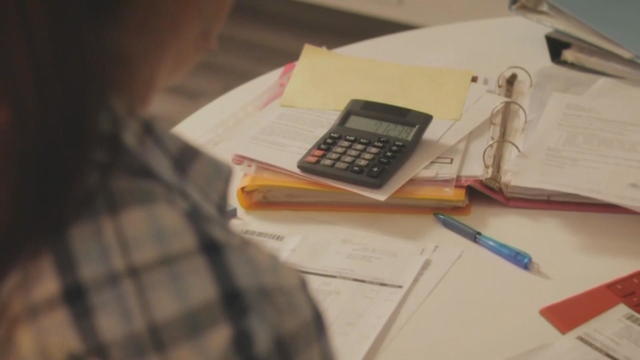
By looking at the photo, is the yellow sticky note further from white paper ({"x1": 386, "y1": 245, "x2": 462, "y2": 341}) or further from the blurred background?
the blurred background

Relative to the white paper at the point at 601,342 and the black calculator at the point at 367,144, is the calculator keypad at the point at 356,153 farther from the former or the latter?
the white paper at the point at 601,342

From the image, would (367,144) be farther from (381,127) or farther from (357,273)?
(357,273)

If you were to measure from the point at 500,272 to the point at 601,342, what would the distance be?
142 mm

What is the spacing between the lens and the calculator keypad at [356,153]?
3.21 ft

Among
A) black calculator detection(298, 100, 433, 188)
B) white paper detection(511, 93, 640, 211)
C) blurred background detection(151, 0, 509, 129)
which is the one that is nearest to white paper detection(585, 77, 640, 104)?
white paper detection(511, 93, 640, 211)

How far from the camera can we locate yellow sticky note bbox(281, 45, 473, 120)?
115cm

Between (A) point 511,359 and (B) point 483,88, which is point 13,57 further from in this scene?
(B) point 483,88

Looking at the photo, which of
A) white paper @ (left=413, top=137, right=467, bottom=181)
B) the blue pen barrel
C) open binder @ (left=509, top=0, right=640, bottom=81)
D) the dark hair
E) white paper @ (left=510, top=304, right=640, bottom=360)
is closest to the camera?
the dark hair

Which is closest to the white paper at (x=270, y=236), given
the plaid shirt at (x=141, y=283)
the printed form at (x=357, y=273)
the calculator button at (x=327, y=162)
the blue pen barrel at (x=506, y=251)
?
the printed form at (x=357, y=273)

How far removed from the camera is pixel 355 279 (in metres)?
0.86

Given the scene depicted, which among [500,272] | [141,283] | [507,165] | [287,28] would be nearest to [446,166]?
[507,165]

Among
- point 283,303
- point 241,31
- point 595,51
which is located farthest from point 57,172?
point 241,31

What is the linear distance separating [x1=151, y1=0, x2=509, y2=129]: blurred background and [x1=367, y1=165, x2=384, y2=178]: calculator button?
1.52 meters

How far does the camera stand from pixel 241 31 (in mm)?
2891
